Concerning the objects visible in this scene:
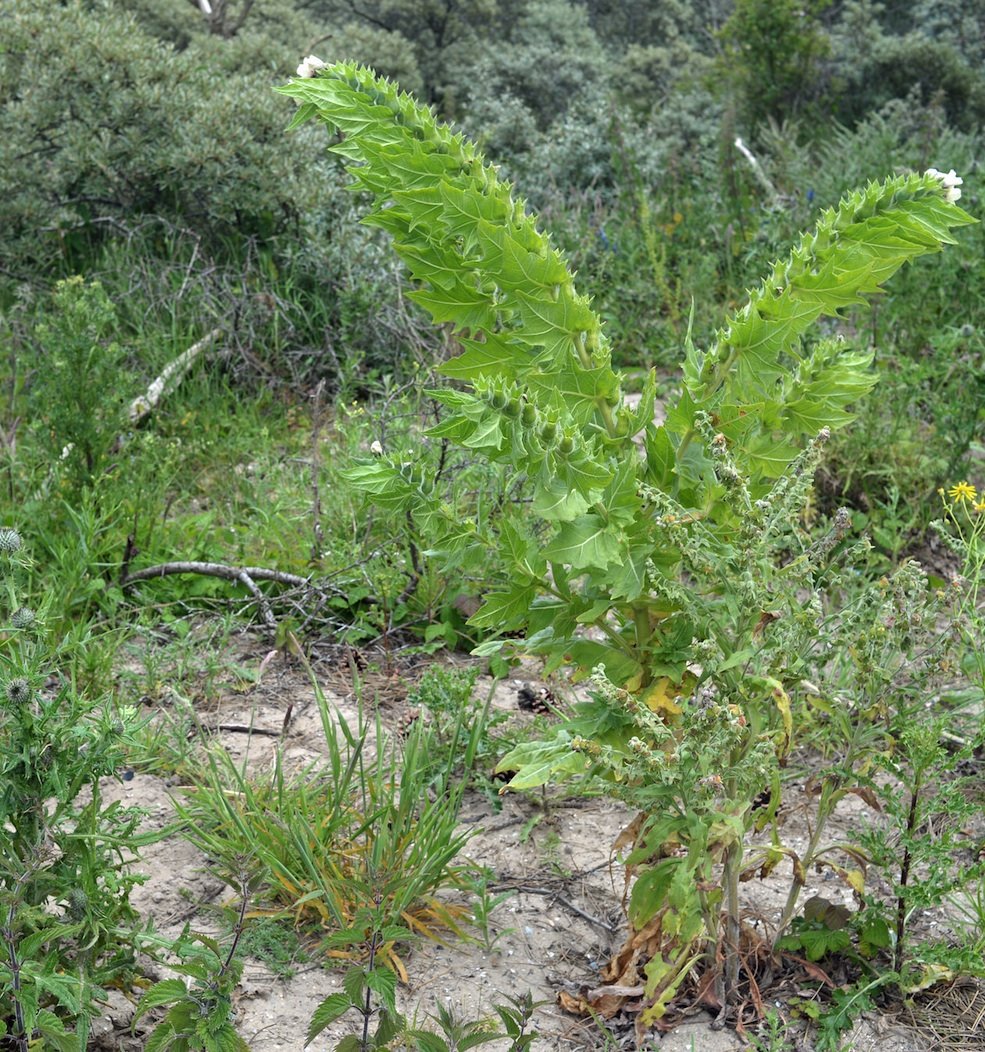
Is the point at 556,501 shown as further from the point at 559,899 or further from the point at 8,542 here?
the point at 559,899

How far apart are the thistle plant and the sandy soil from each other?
189 mm

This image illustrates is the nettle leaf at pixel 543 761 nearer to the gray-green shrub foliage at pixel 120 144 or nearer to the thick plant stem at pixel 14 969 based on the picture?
the thick plant stem at pixel 14 969

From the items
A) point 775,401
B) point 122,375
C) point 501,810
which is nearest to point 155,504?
point 122,375

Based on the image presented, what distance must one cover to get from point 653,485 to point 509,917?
1.07m

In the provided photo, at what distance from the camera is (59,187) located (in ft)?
20.6

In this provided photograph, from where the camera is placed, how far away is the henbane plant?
6.70ft

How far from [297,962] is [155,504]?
85.9 inches

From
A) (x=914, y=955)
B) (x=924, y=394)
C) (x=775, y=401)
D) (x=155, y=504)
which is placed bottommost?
(x=155, y=504)

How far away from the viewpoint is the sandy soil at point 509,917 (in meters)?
2.27

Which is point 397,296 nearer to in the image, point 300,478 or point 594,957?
point 300,478

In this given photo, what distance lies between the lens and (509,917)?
2.63 metres

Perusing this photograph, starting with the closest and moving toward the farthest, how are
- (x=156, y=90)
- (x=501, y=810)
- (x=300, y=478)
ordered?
(x=501, y=810) → (x=300, y=478) → (x=156, y=90)

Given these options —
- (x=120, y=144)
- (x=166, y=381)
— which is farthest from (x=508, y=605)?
(x=120, y=144)

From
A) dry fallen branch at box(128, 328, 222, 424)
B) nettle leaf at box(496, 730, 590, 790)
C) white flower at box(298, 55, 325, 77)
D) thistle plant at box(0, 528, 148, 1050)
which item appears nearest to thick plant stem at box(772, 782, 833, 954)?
nettle leaf at box(496, 730, 590, 790)
